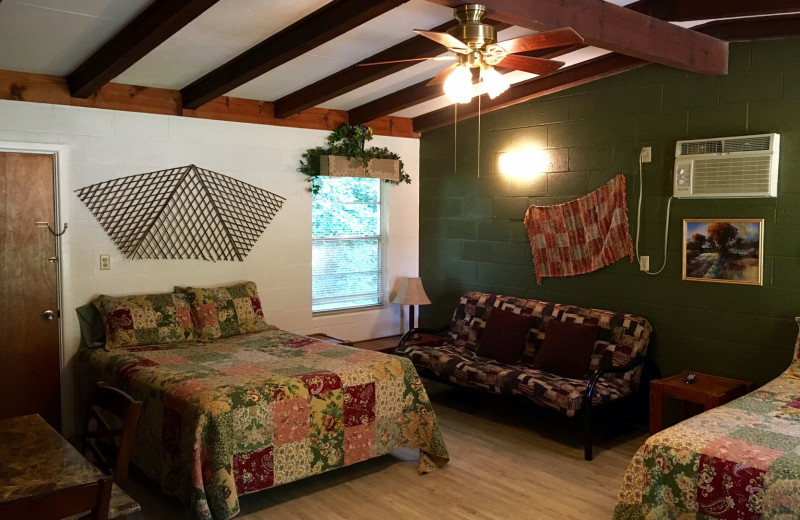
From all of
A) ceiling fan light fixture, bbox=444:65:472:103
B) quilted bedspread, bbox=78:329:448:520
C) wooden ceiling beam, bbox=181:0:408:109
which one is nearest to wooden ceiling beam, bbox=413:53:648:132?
ceiling fan light fixture, bbox=444:65:472:103

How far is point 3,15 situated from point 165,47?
0.86 metres

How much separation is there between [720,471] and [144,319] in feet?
11.4

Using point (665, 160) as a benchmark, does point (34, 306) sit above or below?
below

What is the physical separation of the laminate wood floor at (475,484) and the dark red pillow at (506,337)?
0.52m

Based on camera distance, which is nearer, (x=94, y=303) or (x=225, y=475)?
(x=225, y=475)

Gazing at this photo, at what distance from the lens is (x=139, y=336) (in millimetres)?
4441

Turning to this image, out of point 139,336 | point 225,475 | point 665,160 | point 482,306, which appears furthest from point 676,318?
point 139,336

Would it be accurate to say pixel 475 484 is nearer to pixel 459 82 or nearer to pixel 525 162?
pixel 459 82

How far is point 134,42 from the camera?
11.6 feet

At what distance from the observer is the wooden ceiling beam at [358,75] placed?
13.3 ft

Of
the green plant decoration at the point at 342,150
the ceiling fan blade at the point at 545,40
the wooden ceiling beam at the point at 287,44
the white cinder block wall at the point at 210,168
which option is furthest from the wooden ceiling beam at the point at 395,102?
the ceiling fan blade at the point at 545,40

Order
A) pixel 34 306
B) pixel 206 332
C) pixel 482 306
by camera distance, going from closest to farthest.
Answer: pixel 34 306 → pixel 206 332 → pixel 482 306

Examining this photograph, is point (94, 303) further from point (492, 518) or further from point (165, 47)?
point (492, 518)

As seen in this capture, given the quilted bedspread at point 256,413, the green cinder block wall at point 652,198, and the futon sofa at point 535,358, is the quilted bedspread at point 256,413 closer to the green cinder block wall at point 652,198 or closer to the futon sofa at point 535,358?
the futon sofa at point 535,358
